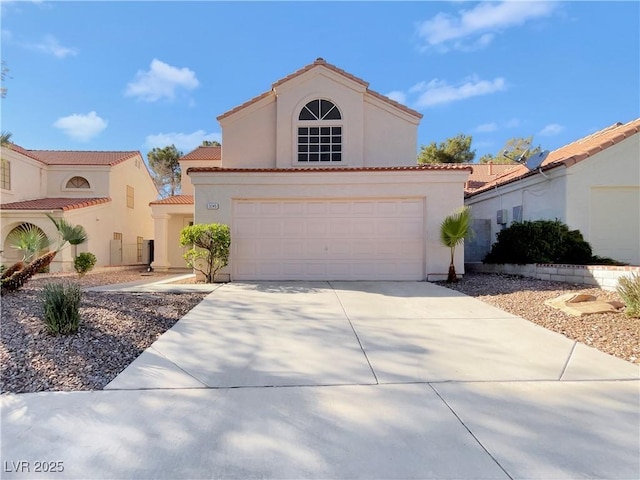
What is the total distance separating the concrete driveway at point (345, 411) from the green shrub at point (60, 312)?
1.21 metres

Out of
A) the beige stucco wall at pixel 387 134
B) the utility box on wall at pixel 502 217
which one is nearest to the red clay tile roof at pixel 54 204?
the beige stucco wall at pixel 387 134

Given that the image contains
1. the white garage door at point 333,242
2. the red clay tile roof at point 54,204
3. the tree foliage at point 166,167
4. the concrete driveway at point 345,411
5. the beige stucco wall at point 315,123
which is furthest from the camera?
the tree foliage at point 166,167

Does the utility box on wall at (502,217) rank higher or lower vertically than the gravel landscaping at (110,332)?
higher

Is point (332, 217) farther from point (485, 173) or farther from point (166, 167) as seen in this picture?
point (166, 167)

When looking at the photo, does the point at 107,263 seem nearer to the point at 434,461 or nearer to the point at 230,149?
the point at 230,149

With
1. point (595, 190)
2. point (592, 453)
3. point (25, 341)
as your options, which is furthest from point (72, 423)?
point (595, 190)

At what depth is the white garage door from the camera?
10773 millimetres

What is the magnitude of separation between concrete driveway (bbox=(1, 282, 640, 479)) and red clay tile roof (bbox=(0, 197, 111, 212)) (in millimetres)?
15088

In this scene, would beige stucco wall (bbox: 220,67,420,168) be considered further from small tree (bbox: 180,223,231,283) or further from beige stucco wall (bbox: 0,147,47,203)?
beige stucco wall (bbox: 0,147,47,203)

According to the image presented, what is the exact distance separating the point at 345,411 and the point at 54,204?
1937 cm

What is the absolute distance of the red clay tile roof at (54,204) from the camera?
16.1 m

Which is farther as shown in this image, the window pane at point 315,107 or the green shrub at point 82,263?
the window pane at point 315,107

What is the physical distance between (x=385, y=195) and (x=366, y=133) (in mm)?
3357

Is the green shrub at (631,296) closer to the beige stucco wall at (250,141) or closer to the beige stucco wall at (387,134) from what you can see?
the beige stucco wall at (387,134)
